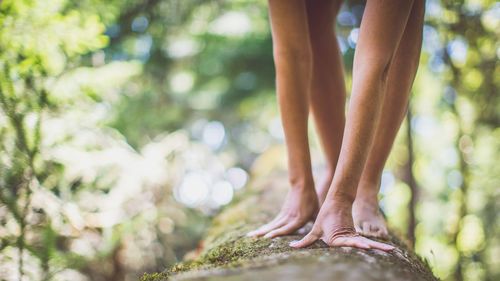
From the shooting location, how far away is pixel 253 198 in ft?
11.5

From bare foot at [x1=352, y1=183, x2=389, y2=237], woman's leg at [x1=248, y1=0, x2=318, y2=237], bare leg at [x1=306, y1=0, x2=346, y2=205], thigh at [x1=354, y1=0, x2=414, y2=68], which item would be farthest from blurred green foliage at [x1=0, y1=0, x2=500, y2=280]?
thigh at [x1=354, y1=0, x2=414, y2=68]

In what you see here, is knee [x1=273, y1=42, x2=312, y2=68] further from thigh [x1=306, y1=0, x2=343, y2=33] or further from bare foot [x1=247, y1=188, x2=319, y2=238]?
bare foot [x1=247, y1=188, x2=319, y2=238]

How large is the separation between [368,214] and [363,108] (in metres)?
0.68

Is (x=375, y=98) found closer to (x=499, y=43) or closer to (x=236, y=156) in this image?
(x=499, y=43)

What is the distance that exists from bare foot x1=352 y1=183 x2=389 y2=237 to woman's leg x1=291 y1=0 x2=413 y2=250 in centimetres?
42

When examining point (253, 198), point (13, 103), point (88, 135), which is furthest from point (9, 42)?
A: point (253, 198)

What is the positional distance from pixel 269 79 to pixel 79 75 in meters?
3.51

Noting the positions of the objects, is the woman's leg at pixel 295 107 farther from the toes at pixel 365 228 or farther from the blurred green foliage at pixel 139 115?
the blurred green foliage at pixel 139 115

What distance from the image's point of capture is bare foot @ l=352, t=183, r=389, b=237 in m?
1.79

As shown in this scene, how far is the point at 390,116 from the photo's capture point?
178cm

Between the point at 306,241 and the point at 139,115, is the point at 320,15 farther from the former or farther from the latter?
the point at 139,115

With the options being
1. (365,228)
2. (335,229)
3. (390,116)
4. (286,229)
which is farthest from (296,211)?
(390,116)

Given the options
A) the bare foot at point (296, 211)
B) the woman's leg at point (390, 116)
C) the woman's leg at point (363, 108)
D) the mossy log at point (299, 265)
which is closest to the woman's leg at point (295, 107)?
the bare foot at point (296, 211)

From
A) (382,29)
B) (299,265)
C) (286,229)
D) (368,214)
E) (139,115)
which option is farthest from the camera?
(139,115)
